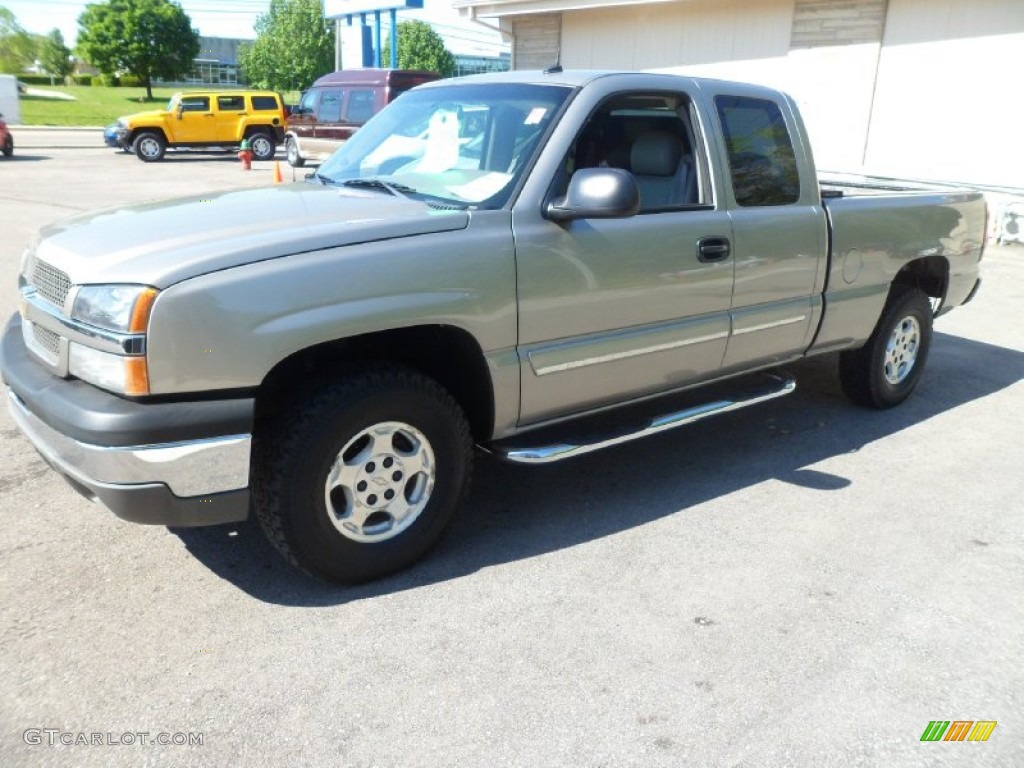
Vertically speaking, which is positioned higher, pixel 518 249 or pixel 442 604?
pixel 518 249

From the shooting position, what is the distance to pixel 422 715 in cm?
270

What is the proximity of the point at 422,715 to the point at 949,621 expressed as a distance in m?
Result: 2.00

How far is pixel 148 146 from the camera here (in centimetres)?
2459

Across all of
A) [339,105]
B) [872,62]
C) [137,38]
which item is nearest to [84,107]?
[137,38]

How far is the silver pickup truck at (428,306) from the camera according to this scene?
2.85 meters

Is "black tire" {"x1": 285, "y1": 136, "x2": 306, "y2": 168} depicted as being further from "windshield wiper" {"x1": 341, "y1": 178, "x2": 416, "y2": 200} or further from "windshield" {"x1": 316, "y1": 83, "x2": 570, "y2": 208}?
"windshield wiper" {"x1": 341, "y1": 178, "x2": 416, "y2": 200}

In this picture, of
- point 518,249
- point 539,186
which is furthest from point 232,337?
point 539,186

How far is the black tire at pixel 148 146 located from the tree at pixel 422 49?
79097 mm

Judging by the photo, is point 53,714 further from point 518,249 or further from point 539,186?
point 539,186

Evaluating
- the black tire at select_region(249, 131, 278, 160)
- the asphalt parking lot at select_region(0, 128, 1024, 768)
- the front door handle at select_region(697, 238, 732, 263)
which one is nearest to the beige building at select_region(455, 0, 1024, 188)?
the asphalt parking lot at select_region(0, 128, 1024, 768)

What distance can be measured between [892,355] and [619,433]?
2.57 metres

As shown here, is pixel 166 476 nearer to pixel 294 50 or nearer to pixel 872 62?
pixel 872 62

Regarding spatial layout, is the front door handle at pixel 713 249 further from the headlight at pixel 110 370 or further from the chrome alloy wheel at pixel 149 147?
the chrome alloy wheel at pixel 149 147

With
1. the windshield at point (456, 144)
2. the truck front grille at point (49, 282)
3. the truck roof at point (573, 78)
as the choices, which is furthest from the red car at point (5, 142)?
the truck front grille at point (49, 282)
